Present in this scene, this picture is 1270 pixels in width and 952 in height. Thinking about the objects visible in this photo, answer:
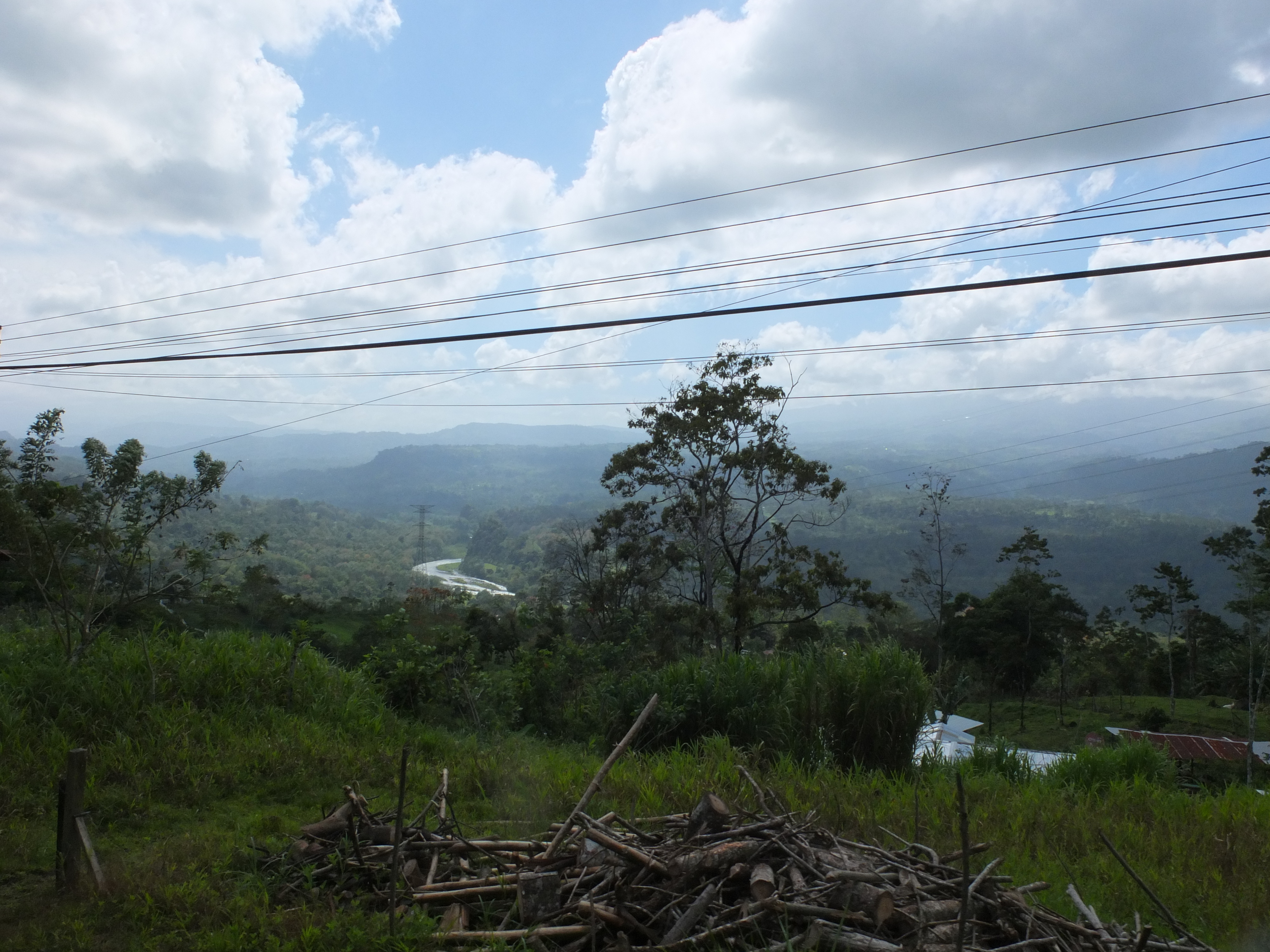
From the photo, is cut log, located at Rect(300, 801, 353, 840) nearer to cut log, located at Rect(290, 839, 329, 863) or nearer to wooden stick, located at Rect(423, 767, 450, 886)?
cut log, located at Rect(290, 839, 329, 863)

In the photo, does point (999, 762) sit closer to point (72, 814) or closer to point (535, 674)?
point (535, 674)

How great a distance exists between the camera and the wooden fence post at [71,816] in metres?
4.23

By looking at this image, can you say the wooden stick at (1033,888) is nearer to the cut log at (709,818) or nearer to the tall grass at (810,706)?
the cut log at (709,818)

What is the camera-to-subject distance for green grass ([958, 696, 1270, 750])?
27672 mm

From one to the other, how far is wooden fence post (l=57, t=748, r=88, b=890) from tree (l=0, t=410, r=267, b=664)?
3.82 m

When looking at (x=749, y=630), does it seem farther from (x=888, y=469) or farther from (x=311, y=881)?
(x=888, y=469)

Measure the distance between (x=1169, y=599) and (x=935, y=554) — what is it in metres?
9.19

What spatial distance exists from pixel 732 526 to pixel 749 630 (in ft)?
9.55

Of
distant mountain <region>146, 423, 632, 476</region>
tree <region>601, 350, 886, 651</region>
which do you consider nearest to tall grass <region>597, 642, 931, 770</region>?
tree <region>601, 350, 886, 651</region>

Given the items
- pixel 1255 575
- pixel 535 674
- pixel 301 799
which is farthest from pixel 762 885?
pixel 1255 575

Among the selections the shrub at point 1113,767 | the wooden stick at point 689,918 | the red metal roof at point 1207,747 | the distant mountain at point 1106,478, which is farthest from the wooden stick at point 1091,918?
the distant mountain at point 1106,478

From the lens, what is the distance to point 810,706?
8.04m

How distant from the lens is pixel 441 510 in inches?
4318

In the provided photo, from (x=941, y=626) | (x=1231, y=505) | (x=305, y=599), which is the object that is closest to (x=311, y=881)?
(x=305, y=599)
